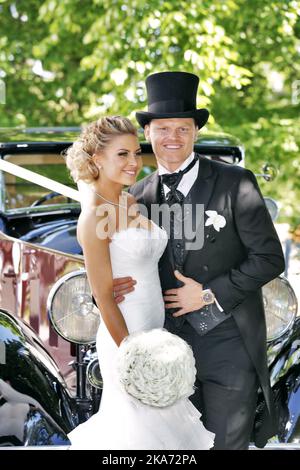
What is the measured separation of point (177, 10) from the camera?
7.54 metres

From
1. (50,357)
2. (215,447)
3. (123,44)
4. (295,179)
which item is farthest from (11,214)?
(295,179)

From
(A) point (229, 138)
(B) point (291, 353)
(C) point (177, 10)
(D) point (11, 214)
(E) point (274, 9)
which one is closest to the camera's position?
(B) point (291, 353)

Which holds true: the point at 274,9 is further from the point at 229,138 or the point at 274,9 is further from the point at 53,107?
the point at 53,107

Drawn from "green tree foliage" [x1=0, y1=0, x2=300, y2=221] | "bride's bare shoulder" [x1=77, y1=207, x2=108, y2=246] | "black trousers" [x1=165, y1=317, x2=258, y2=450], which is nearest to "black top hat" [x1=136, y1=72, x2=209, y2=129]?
"bride's bare shoulder" [x1=77, y1=207, x2=108, y2=246]

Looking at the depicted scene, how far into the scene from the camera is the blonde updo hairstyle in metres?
2.85

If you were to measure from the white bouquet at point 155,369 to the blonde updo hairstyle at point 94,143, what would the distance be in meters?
0.60

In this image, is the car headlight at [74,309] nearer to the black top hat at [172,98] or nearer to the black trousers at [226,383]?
the black trousers at [226,383]

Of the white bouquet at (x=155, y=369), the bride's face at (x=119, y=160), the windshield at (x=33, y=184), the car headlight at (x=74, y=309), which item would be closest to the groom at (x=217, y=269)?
the bride's face at (x=119, y=160)

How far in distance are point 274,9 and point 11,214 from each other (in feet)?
15.7

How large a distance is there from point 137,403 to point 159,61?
5.26 metres

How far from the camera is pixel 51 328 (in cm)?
388

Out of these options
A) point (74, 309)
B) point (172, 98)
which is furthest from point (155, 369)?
point (172, 98)

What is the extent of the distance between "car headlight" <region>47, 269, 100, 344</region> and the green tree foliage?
369cm

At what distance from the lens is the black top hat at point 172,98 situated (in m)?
3.04
